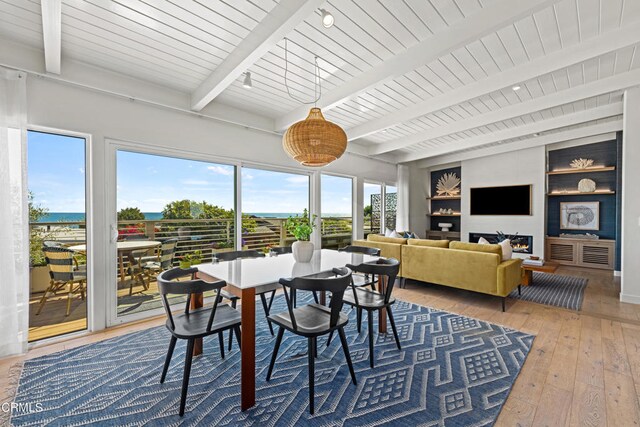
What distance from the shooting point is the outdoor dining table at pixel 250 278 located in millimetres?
1766

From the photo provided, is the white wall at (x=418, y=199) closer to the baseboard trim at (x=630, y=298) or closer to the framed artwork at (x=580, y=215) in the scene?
the framed artwork at (x=580, y=215)

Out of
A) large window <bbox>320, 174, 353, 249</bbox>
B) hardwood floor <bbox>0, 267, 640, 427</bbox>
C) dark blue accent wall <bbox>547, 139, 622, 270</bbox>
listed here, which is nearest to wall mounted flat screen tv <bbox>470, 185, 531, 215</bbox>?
dark blue accent wall <bbox>547, 139, 622, 270</bbox>

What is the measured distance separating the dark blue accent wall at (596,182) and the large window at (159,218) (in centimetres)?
711

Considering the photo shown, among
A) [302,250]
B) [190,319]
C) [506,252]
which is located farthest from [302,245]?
[506,252]

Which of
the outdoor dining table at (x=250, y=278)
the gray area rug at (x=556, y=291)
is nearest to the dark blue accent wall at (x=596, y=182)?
the gray area rug at (x=556, y=291)

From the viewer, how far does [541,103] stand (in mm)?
3926

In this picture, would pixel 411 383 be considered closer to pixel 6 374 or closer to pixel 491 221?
pixel 6 374

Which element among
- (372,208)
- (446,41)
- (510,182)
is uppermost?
(446,41)

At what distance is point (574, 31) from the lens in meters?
2.45

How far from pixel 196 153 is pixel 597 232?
7944 millimetres

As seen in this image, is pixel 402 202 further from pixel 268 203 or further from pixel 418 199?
pixel 268 203

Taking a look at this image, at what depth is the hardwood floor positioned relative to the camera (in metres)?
1.74

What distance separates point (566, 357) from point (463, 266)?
1.46 metres

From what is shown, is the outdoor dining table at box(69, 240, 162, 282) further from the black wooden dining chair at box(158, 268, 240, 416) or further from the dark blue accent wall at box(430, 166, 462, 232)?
the dark blue accent wall at box(430, 166, 462, 232)
